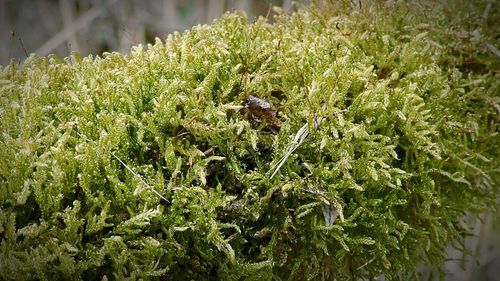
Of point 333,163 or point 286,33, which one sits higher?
point 286,33

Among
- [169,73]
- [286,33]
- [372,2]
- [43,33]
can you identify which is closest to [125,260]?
[169,73]

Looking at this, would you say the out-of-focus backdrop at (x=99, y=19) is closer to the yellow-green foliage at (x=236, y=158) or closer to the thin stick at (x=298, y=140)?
the yellow-green foliage at (x=236, y=158)

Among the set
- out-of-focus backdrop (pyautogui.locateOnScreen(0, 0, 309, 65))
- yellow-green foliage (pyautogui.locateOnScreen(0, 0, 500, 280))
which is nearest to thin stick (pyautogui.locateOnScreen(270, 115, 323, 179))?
yellow-green foliage (pyautogui.locateOnScreen(0, 0, 500, 280))

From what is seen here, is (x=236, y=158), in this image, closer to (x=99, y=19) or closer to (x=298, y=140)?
(x=298, y=140)

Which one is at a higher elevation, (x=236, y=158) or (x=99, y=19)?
(x=99, y=19)

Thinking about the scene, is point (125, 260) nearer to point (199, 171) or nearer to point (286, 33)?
point (199, 171)

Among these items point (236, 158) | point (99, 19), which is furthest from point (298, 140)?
point (99, 19)

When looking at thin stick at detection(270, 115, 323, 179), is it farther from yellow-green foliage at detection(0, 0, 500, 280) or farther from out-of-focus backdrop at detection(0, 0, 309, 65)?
out-of-focus backdrop at detection(0, 0, 309, 65)

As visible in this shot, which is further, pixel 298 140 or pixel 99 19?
pixel 99 19
